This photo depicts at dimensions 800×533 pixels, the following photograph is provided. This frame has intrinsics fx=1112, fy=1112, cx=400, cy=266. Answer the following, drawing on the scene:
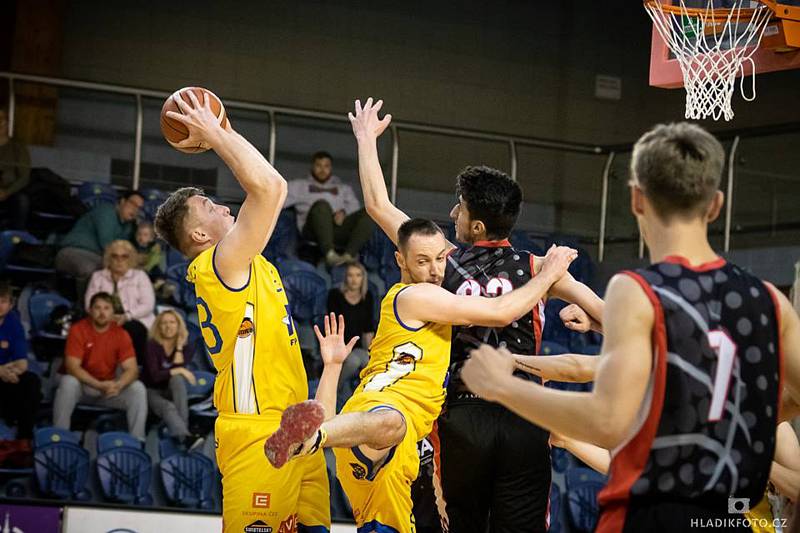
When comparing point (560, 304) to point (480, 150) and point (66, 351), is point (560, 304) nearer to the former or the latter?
point (480, 150)

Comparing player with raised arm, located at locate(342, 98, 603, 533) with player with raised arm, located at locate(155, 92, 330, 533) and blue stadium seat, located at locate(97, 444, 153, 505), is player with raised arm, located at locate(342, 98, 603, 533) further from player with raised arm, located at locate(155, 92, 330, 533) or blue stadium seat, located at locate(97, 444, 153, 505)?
blue stadium seat, located at locate(97, 444, 153, 505)

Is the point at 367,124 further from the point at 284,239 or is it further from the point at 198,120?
the point at 284,239

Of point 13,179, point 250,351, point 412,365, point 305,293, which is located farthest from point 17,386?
point 412,365

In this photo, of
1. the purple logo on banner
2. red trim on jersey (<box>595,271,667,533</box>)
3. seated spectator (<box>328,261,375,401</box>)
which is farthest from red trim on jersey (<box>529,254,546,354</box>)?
seated spectator (<box>328,261,375,401</box>)

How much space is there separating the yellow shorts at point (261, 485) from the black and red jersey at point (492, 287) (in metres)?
0.90

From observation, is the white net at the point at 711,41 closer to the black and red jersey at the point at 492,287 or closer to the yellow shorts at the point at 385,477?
the black and red jersey at the point at 492,287

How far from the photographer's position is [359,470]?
5.00m

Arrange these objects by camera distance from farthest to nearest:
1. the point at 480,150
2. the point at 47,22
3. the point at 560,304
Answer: the point at 480,150 < the point at 47,22 < the point at 560,304

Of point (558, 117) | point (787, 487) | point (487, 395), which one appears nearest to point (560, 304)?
point (558, 117)

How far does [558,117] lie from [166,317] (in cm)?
711

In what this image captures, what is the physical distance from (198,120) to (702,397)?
2620mm

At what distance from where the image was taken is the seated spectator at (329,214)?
38.9ft

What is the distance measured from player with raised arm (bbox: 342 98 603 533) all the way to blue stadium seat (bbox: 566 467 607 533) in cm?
500

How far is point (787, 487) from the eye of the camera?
420cm
